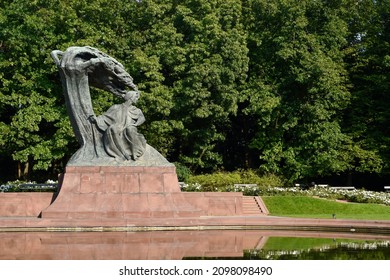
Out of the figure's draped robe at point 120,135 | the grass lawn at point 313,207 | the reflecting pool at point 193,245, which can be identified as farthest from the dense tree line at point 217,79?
the reflecting pool at point 193,245

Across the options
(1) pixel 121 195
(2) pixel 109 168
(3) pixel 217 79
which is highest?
(3) pixel 217 79

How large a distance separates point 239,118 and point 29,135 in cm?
1367

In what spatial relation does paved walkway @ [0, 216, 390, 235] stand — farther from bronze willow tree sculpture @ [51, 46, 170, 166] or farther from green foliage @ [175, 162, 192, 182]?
green foliage @ [175, 162, 192, 182]

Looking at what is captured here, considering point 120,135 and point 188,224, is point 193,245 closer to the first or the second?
point 188,224

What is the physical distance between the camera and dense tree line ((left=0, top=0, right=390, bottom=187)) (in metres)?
37.0

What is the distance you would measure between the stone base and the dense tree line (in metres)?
13.2

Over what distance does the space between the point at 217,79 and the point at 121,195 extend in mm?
15623

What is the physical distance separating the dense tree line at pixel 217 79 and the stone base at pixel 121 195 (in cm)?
1318

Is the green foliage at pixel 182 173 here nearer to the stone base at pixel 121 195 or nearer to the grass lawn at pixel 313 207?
the grass lawn at pixel 313 207

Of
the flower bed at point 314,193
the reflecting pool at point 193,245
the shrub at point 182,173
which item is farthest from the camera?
the shrub at point 182,173

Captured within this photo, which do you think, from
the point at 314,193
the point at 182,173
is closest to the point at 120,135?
the point at 314,193

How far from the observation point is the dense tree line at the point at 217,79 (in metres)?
37.0

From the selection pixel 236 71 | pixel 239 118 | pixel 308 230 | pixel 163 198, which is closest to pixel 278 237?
pixel 308 230

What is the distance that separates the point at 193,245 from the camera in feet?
54.4
